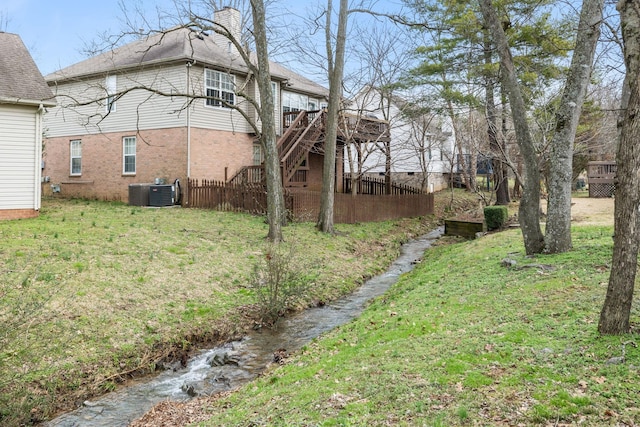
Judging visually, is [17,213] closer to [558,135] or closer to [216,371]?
[216,371]

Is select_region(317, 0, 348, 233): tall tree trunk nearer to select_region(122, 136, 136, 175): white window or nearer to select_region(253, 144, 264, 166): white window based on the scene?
select_region(253, 144, 264, 166): white window

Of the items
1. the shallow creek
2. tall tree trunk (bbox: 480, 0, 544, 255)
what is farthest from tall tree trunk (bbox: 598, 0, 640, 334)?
tall tree trunk (bbox: 480, 0, 544, 255)

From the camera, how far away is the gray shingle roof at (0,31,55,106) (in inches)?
595

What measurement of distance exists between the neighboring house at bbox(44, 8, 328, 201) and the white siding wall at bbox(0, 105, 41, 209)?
16.6ft

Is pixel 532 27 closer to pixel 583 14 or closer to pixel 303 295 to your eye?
pixel 583 14

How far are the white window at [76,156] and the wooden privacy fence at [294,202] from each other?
8.20 metres

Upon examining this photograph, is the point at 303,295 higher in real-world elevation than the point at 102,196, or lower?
lower

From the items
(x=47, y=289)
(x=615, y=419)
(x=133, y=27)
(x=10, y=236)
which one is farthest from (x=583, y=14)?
(x=10, y=236)

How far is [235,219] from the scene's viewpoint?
17.6 meters

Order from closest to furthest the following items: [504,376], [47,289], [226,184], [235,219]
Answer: [504,376] → [47,289] → [235,219] → [226,184]

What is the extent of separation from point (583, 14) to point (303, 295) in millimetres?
A: 8148

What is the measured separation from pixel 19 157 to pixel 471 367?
51.2 ft

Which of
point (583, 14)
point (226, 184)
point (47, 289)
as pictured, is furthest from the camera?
point (226, 184)

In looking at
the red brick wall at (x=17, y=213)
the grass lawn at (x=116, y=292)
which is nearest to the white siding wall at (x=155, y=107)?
the red brick wall at (x=17, y=213)
